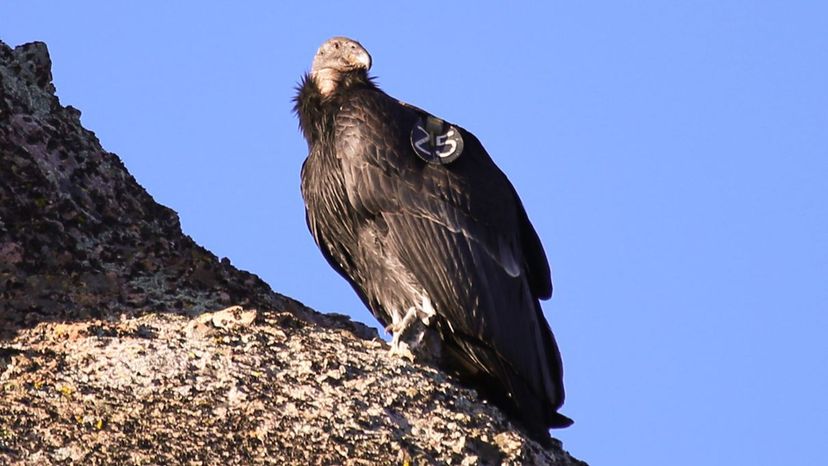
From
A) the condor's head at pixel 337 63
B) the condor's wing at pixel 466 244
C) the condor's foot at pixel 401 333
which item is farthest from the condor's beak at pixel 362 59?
the condor's foot at pixel 401 333

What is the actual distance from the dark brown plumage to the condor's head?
0.19 meters

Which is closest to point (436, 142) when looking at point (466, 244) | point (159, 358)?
point (466, 244)

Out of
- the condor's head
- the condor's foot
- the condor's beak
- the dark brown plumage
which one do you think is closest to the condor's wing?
the dark brown plumage

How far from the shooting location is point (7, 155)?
7.27 m

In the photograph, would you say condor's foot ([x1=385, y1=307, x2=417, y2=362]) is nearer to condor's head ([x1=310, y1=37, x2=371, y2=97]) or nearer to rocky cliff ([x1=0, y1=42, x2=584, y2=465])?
rocky cliff ([x1=0, y1=42, x2=584, y2=465])

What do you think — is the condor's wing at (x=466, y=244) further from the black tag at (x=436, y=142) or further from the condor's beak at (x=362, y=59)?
the condor's beak at (x=362, y=59)

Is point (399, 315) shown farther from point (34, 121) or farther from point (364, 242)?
point (34, 121)

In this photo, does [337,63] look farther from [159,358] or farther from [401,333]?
[159,358]

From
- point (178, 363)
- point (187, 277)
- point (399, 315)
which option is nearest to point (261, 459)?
point (178, 363)

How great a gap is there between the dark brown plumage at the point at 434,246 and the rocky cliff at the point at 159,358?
18.5 inches

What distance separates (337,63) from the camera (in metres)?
8.92

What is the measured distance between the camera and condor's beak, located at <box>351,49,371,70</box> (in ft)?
29.0

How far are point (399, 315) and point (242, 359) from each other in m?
1.76

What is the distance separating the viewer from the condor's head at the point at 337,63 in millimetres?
8648
